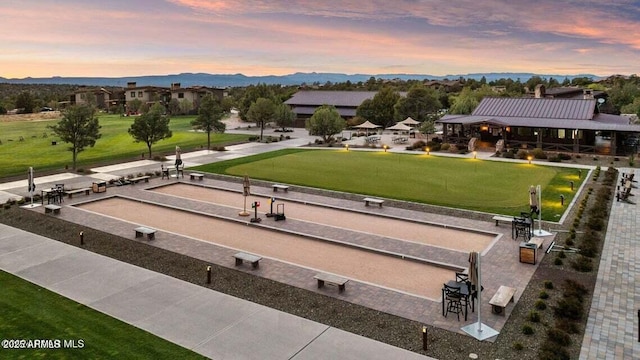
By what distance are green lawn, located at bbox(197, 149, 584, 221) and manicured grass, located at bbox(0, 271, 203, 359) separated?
18.6 m

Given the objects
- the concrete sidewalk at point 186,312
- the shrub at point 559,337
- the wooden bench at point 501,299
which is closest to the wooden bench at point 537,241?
the wooden bench at point 501,299

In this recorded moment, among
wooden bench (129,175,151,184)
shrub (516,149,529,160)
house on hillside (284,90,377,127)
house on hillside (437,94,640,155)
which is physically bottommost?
wooden bench (129,175,151,184)

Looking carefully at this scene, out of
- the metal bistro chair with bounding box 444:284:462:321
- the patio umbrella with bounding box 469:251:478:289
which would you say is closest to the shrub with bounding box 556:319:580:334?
the patio umbrella with bounding box 469:251:478:289

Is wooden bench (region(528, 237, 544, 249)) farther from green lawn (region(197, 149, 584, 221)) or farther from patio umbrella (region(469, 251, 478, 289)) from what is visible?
patio umbrella (region(469, 251, 478, 289))

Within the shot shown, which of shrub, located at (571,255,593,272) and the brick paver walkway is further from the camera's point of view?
shrub, located at (571,255,593,272)

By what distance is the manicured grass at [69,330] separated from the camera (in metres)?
10.9

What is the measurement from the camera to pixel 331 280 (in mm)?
14664

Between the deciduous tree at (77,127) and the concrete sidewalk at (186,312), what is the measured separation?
19693 millimetres

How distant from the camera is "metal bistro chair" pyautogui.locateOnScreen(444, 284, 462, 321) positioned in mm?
13084

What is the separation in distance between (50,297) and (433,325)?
11.8 metres

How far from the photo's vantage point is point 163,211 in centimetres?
2488

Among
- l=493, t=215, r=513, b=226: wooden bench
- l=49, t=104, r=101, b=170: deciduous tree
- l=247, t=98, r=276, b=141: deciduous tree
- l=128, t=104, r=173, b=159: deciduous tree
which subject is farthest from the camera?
l=247, t=98, r=276, b=141: deciduous tree

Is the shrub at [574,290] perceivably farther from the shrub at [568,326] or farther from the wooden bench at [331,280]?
the wooden bench at [331,280]

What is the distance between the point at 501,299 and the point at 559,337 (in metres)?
1.98
